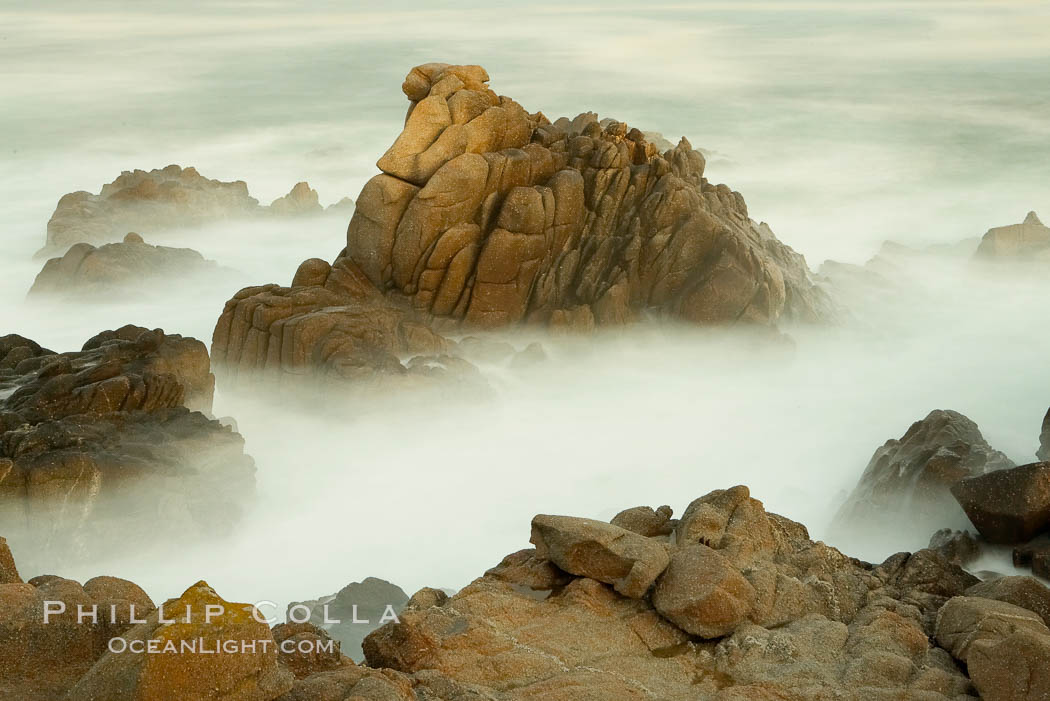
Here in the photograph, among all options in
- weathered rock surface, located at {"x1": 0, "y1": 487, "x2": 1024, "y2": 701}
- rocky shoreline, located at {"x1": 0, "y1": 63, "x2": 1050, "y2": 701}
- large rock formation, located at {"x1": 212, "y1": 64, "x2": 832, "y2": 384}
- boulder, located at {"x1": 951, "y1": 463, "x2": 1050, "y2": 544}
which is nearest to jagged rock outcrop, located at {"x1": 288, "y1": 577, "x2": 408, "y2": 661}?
rocky shoreline, located at {"x1": 0, "y1": 63, "x2": 1050, "y2": 701}

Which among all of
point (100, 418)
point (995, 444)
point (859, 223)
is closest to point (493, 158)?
point (100, 418)

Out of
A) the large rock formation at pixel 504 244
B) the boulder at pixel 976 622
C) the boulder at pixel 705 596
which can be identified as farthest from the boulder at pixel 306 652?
the large rock formation at pixel 504 244

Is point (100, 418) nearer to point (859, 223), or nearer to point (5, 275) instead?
point (5, 275)

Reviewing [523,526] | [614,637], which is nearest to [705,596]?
[614,637]

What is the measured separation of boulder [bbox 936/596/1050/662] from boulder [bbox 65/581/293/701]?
33.5ft

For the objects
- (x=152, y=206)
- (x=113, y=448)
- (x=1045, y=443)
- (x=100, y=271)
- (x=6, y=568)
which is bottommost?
(x=6, y=568)

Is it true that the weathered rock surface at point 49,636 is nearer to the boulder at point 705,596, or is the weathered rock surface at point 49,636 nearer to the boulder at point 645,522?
the boulder at point 705,596

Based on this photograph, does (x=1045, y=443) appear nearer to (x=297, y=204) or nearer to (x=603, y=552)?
(x=603, y=552)

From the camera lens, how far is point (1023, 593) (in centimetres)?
1758

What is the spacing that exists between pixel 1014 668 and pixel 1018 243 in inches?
1804

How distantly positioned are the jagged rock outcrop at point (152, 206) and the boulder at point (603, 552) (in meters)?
47.0

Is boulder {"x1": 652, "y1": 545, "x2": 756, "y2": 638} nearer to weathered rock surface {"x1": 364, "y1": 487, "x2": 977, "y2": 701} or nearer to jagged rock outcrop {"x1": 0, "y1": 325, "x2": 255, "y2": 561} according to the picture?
weathered rock surface {"x1": 364, "y1": 487, "x2": 977, "y2": 701}

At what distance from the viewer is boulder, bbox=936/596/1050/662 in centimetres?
1591

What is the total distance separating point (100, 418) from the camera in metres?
27.9
